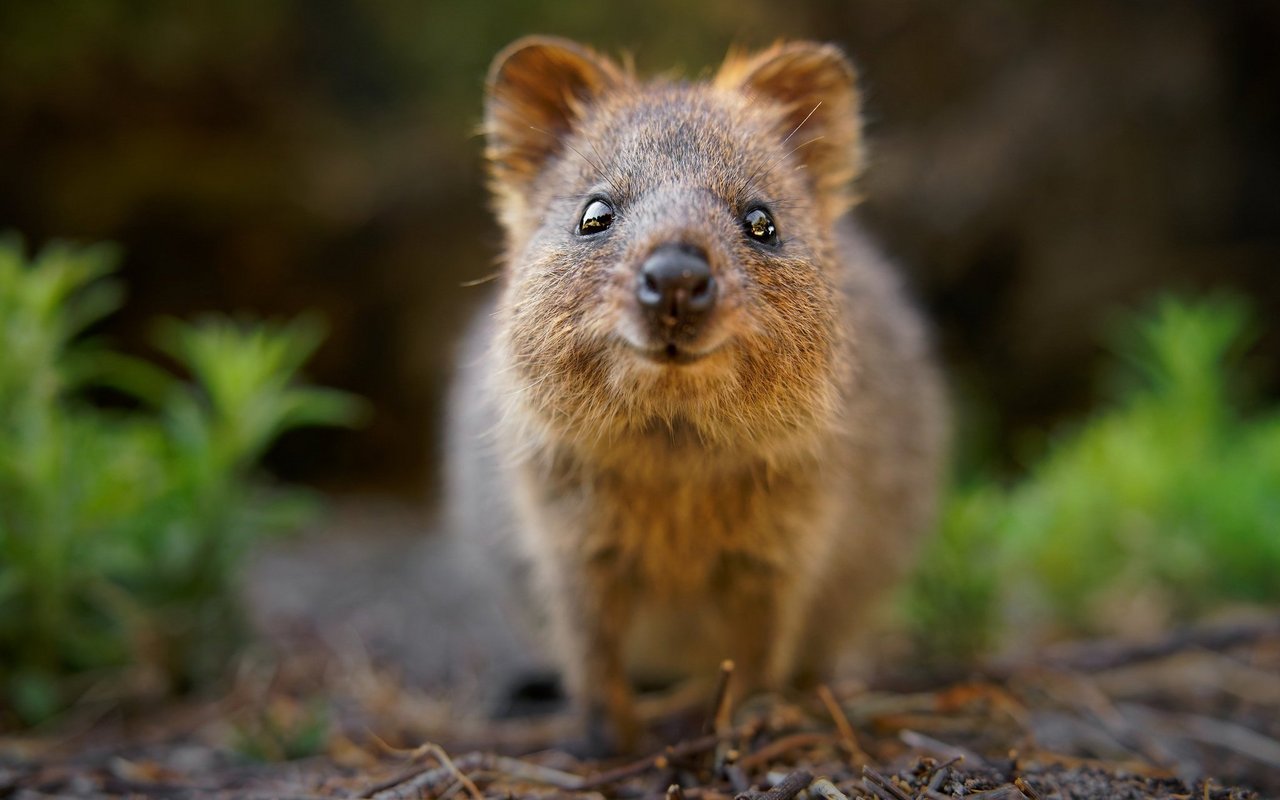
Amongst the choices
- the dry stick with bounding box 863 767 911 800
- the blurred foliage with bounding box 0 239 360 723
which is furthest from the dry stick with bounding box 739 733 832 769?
the blurred foliage with bounding box 0 239 360 723

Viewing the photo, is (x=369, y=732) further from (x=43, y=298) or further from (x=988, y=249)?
(x=988, y=249)

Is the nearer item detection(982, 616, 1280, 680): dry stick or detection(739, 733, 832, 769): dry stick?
detection(739, 733, 832, 769): dry stick

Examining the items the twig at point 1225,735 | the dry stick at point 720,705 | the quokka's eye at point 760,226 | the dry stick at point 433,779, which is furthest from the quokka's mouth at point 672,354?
the twig at point 1225,735

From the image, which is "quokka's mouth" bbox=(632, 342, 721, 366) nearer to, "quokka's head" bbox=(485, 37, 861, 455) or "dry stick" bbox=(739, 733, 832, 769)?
"quokka's head" bbox=(485, 37, 861, 455)

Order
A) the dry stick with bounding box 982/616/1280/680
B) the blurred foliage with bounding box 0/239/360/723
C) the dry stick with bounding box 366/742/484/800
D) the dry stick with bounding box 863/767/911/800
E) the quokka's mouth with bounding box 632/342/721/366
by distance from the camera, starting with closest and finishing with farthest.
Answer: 1. the dry stick with bounding box 863/767/911/800
2. the quokka's mouth with bounding box 632/342/721/366
3. the dry stick with bounding box 366/742/484/800
4. the blurred foliage with bounding box 0/239/360/723
5. the dry stick with bounding box 982/616/1280/680

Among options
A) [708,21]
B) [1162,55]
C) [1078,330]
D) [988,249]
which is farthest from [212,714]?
[1162,55]

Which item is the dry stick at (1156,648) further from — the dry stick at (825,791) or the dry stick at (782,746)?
the dry stick at (825,791)
